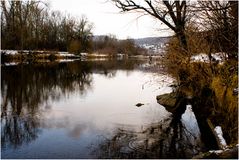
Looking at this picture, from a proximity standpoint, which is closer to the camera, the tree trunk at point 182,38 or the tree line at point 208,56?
the tree line at point 208,56

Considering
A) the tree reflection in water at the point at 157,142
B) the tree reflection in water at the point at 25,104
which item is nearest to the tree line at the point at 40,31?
the tree reflection in water at the point at 25,104

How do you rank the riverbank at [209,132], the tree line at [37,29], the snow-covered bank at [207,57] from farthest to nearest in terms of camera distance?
1. the tree line at [37,29]
2. the snow-covered bank at [207,57]
3. the riverbank at [209,132]

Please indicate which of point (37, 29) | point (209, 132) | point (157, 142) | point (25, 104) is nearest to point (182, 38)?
point (209, 132)

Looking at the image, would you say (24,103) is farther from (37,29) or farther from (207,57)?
(37,29)

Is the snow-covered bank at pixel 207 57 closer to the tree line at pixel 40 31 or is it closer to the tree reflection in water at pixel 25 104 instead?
the tree reflection in water at pixel 25 104

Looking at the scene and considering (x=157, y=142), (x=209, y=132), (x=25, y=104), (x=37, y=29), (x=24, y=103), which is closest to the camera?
(x=157, y=142)

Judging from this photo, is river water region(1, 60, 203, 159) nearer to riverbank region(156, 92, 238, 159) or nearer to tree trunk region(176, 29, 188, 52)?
riverbank region(156, 92, 238, 159)

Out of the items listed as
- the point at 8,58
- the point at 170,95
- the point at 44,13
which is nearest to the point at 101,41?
the point at 44,13

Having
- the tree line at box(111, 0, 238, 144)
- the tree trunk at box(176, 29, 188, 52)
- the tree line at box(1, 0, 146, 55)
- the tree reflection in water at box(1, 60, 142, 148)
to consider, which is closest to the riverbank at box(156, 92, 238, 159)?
the tree line at box(111, 0, 238, 144)

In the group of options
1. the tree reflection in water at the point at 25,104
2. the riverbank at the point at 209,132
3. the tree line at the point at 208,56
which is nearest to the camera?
the riverbank at the point at 209,132

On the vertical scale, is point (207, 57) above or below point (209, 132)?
above

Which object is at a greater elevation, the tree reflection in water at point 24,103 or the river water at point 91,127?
the tree reflection in water at point 24,103

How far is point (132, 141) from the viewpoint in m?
9.47

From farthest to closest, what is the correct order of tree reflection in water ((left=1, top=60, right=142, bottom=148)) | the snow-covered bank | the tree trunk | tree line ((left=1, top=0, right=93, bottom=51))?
tree line ((left=1, top=0, right=93, bottom=51))
the tree trunk
the snow-covered bank
tree reflection in water ((left=1, top=60, right=142, bottom=148))
